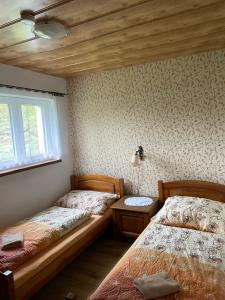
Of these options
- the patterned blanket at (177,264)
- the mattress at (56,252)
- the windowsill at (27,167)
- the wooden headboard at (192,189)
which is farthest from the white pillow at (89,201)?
the patterned blanket at (177,264)

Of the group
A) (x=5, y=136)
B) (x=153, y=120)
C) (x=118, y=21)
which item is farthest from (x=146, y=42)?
(x=5, y=136)

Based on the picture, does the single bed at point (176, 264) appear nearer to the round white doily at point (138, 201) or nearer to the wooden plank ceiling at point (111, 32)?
the round white doily at point (138, 201)

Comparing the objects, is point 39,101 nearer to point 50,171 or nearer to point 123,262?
point 50,171

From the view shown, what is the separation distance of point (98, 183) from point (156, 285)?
6.60ft

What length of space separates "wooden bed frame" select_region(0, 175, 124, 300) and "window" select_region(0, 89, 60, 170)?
0.55 metres

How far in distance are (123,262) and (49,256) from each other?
0.69m

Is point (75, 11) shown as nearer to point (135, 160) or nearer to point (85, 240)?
point (135, 160)

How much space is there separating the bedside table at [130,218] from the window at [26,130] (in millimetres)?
1174

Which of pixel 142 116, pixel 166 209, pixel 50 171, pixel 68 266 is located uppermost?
pixel 142 116

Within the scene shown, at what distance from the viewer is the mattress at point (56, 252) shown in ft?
5.80

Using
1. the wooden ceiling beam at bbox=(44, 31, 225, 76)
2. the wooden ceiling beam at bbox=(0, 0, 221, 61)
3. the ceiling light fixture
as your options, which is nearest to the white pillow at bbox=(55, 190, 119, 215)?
the wooden ceiling beam at bbox=(44, 31, 225, 76)

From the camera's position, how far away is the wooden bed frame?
58.9 inches

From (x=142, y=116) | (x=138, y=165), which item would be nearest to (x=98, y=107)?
(x=142, y=116)

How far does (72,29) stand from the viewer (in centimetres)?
173
